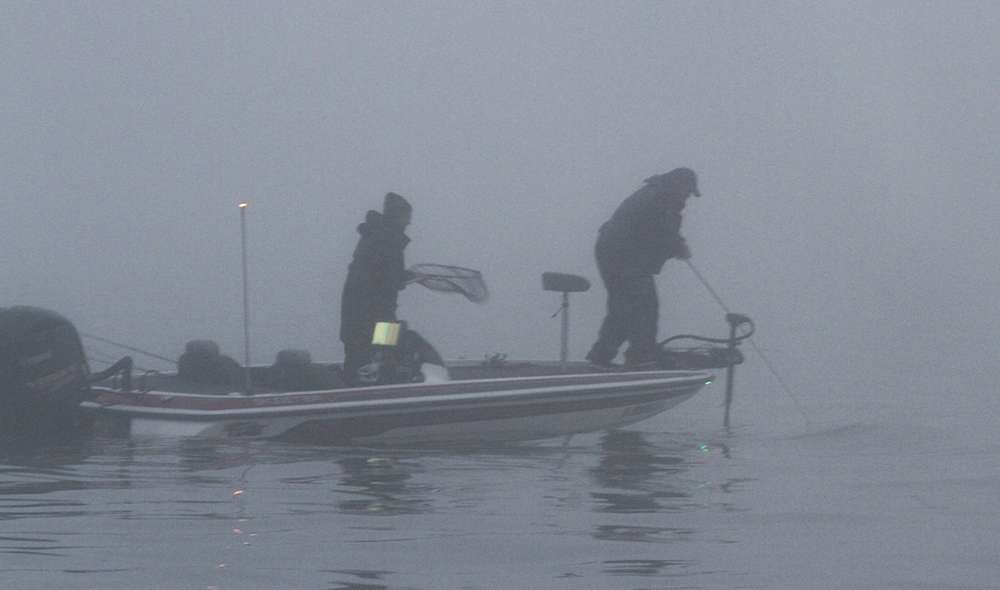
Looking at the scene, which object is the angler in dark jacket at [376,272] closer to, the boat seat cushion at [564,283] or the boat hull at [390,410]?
the boat hull at [390,410]

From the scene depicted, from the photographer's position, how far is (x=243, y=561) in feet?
16.0

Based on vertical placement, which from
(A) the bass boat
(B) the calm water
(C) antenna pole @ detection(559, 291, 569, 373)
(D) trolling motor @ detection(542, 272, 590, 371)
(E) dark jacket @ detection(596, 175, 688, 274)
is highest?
(E) dark jacket @ detection(596, 175, 688, 274)

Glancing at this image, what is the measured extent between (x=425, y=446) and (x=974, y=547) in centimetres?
462

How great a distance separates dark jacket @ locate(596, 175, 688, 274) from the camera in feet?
32.7

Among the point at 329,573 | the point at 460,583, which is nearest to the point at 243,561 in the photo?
the point at 329,573

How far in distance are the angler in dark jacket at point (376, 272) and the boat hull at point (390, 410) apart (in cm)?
58

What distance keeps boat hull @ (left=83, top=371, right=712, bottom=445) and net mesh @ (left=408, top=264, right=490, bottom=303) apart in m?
0.98

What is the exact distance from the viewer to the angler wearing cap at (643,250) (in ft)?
32.7

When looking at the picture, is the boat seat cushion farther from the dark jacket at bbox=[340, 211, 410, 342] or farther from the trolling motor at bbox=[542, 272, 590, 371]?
the dark jacket at bbox=[340, 211, 410, 342]

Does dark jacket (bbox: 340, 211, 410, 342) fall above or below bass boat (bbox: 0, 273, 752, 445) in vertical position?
above

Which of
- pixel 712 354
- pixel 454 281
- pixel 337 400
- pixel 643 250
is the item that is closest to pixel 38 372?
pixel 337 400

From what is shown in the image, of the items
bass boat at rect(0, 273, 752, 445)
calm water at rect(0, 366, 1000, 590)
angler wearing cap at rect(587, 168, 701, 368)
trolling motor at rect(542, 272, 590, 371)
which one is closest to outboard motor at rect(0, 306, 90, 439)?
bass boat at rect(0, 273, 752, 445)

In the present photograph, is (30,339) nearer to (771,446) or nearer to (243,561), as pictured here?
(243,561)

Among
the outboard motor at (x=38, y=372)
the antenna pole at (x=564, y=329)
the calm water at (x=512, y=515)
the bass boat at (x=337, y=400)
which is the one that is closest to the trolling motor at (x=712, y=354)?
the bass boat at (x=337, y=400)
